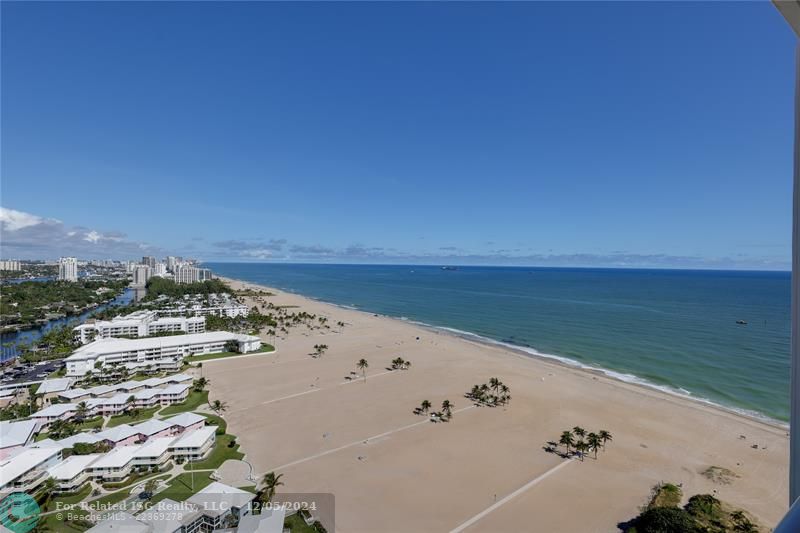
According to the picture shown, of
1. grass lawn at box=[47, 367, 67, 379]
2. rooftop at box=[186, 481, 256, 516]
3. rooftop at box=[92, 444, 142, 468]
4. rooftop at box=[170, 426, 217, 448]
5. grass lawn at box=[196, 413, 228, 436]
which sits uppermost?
rooftop at box=[186, 481, 256, 516]

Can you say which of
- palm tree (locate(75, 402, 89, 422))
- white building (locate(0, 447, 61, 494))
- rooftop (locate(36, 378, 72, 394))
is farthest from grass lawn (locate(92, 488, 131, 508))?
rooftop (locate(36, 378, 72, 394))

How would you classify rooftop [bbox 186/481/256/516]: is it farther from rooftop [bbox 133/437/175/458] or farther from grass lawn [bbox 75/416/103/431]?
grass lawn [bbox 75/416/103/431]

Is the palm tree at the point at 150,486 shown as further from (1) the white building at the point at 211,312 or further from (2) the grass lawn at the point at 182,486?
(1) the white building at the point at 211,312

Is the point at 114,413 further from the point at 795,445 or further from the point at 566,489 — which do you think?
the point at 795,445

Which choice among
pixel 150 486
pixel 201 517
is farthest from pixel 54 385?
pixel 201 517

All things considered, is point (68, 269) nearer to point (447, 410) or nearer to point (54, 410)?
point (54, 410)

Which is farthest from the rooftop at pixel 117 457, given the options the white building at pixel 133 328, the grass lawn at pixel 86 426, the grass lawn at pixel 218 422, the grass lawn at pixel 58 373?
the white building at pixel 133 328
